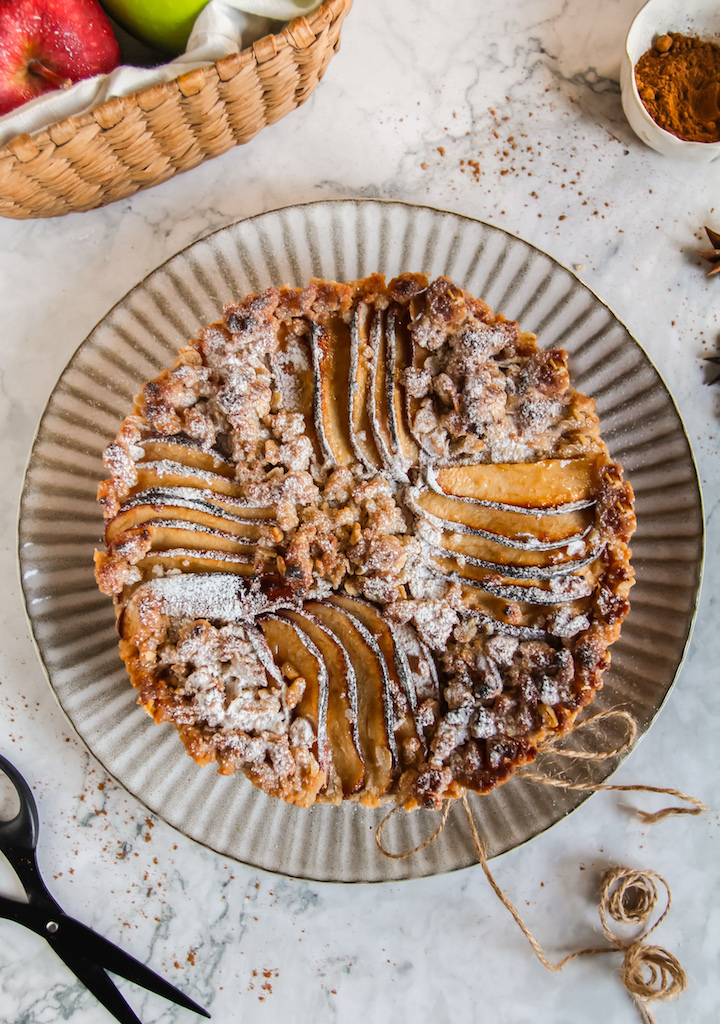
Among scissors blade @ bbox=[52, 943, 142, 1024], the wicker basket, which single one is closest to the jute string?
scissors blade @ bbox=[52, 943, 142, 1024]

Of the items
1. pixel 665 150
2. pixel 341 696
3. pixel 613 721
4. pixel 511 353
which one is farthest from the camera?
pixel 665 150

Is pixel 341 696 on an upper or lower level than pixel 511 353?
lower

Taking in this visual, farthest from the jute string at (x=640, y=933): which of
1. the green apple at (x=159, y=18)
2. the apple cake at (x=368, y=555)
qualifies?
the green apple at (x=159, y=18)

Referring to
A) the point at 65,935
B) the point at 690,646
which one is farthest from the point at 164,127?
the point at 65,935

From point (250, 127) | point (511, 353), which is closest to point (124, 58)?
point (250, 127)

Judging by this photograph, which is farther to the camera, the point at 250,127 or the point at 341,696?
the point at 250,127

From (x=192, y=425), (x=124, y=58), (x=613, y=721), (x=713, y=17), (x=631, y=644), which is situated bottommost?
(x=613, y=721)

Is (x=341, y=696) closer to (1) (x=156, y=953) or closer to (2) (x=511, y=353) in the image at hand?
(2) (x=511, y=353)

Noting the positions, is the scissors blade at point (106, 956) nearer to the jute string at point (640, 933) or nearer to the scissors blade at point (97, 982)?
the scissors blade at point (97, 982)
